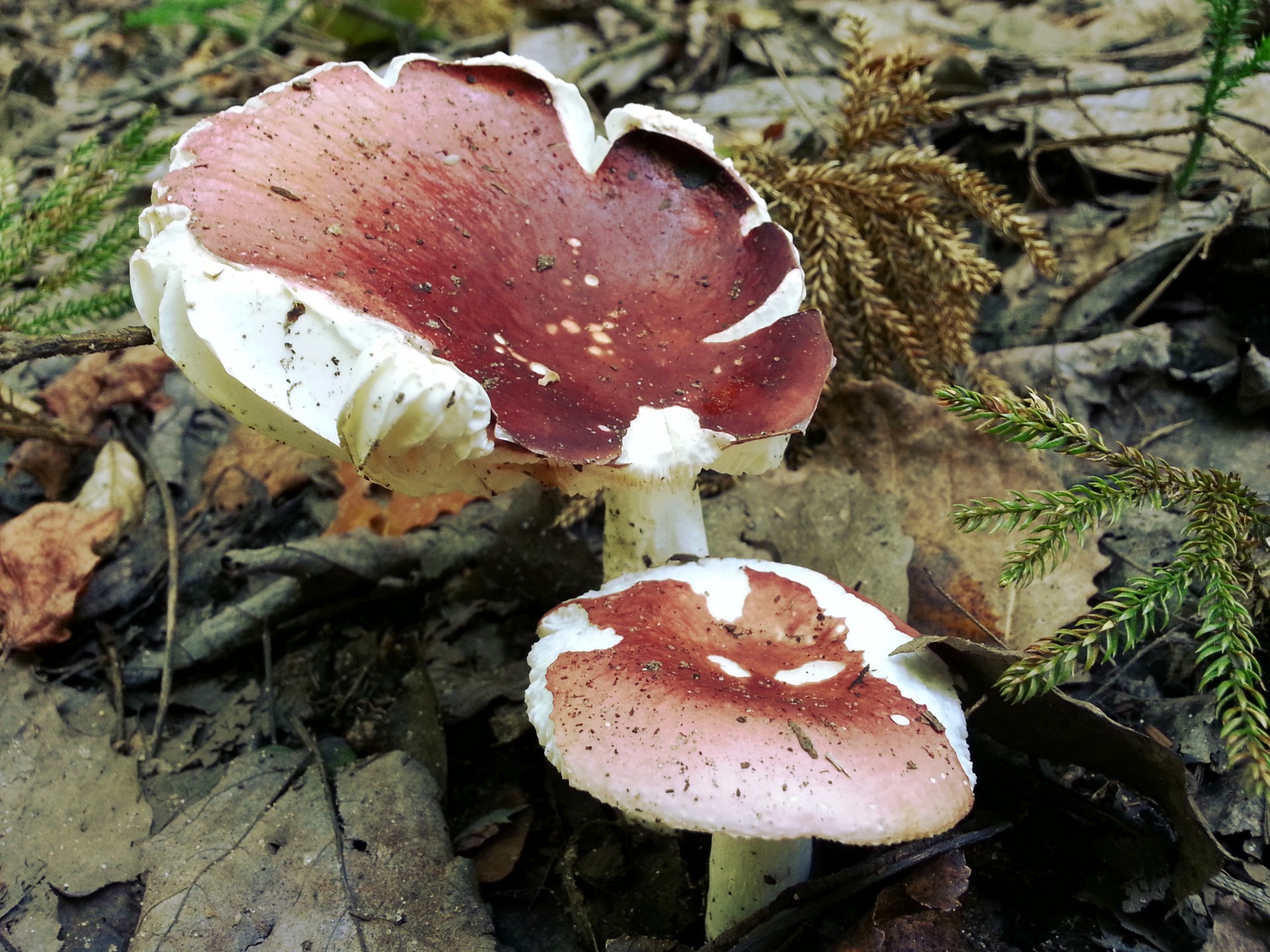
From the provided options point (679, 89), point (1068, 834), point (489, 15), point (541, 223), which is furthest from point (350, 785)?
point (489, 15)

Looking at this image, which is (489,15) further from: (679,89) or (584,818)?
(584,818)

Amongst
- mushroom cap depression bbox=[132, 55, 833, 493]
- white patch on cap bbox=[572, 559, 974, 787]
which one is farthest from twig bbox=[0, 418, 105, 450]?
white patch on cap bbox=[572, 559, 974, 787]

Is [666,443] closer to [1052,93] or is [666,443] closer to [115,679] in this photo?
[115,679]

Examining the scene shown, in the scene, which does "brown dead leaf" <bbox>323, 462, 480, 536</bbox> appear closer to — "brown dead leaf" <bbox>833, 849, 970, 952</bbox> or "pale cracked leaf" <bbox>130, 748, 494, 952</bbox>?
"pale cracked leaf" <bbox>130, 748, 494, 952</bbox>

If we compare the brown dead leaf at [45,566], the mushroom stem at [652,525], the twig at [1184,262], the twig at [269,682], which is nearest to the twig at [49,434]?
the brown dead leaf at [45,566]

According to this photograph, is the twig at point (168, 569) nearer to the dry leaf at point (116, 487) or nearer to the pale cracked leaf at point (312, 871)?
the dry leaf at point (116, 487)

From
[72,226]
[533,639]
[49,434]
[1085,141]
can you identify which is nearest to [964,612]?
[533,639]

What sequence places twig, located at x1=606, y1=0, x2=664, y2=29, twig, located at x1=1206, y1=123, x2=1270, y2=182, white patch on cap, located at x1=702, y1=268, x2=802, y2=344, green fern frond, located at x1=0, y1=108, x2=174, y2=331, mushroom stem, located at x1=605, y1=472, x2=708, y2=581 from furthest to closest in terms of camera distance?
twig, located at x1=606, y1=0, x2=664, y2=29, twig, located at x1=1206, y1=123, x2=1270, y2=182, green fern frond, located at x1=0, y1=108, x2=174, y2=331, mushroom stem, located at x1=605, y1=472, x2=708, y2=581, white patch on cap, located at x1=702, y1=268, x2=802, y2=344
